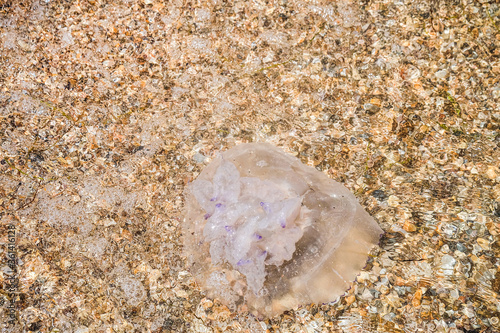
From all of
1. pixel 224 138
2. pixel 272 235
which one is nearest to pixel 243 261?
pixel 272 235

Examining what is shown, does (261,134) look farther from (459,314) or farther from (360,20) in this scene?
(459,314)

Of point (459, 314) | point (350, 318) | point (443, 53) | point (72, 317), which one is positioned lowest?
point (72, 317)

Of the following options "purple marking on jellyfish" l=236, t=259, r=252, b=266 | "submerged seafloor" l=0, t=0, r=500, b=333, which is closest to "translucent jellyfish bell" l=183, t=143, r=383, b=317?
"purple marking on jellyfish" l=236, t=259, r=252, b=266

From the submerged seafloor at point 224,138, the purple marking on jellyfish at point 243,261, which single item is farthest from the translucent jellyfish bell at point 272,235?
the submerged seafloor at point 224,138

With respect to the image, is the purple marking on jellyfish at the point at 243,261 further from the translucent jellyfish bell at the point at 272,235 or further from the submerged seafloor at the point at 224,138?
the submerged seafloor at the point at 224,138

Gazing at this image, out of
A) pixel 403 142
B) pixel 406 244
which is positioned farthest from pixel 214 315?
pixel 403 142

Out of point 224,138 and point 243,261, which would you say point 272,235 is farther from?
point 224,138
